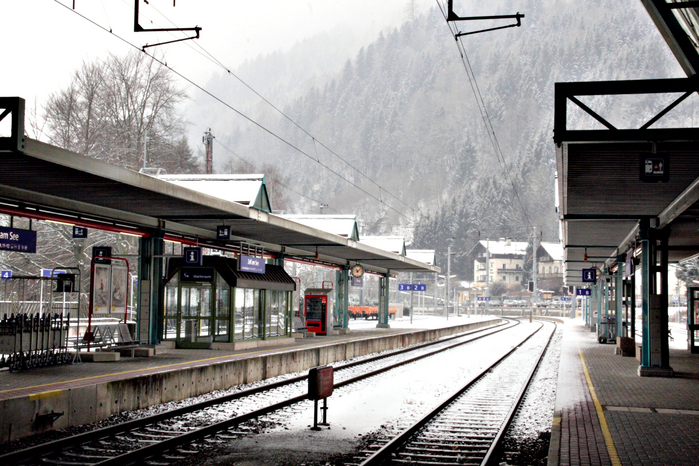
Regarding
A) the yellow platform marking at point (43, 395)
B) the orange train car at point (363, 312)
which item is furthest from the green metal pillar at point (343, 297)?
the orange train car at point (363, 312)

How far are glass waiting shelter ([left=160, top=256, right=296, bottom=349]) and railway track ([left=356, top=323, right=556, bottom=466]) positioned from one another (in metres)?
6.97

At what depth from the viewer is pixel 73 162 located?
1136 centimetres

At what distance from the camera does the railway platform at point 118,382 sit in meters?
11.0

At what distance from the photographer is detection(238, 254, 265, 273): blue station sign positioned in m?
20.2

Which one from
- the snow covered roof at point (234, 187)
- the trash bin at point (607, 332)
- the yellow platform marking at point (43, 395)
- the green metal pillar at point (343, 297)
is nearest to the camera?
the yellow platform marking at point (43, 395)

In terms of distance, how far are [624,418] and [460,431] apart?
2.61 metres

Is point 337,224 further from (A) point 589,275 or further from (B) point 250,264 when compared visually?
(B) point 250,264

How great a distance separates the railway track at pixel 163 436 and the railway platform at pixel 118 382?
3.13 feet

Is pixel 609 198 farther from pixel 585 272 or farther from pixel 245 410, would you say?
pixel 585 272

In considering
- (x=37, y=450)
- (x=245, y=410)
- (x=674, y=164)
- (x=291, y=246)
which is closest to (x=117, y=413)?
(x=245, y=410)

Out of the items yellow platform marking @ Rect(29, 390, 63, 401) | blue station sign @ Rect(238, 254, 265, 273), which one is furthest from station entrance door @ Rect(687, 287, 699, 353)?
yellow platform marking @ Rect(29, 390, 63, 401)

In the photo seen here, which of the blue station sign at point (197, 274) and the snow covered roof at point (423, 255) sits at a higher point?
the snow covered roof at point (423, 255)

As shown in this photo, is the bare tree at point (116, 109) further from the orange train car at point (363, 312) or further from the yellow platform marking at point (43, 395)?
the yellow platform marking at point (43, 395)

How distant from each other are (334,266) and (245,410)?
81.9 ft
